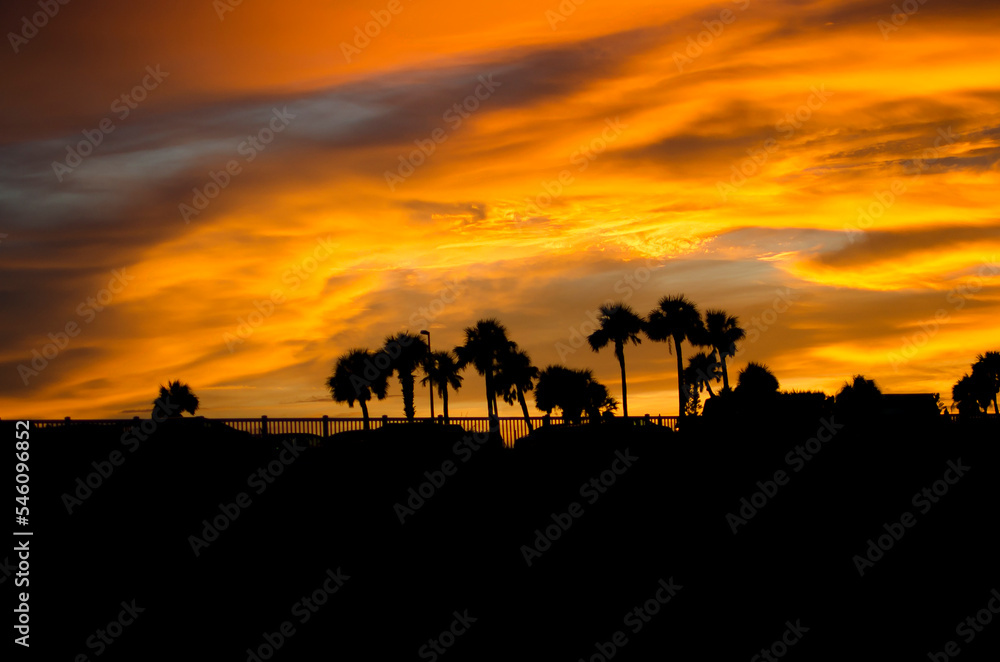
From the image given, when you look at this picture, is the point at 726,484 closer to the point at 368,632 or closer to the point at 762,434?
the point at 762,434

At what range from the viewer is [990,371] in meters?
94.2

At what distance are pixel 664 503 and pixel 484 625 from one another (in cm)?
1025

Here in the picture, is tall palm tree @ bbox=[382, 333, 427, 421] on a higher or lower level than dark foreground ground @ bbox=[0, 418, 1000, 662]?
higher

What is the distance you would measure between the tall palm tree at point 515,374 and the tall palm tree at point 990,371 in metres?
54.0

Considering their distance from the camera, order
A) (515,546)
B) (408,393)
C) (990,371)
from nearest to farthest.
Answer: (515,546)
(408,393)
(990,371)

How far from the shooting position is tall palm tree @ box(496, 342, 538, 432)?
72688 mm

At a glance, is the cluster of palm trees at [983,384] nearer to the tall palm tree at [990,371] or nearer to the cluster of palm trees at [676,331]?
the tall palm tree at [990,371]

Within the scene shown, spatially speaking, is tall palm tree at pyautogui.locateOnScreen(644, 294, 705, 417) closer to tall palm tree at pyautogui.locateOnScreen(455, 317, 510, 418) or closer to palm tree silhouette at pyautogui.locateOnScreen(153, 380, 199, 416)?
tall palm tree at pyautogui.locateOnScreen(455, 317, 510, 418)

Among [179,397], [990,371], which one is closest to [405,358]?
[179,397]

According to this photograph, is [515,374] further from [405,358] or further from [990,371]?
[990,371]

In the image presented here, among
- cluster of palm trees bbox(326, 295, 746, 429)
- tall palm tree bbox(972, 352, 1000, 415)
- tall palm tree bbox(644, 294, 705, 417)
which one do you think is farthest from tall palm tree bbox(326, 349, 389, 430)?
tall palm tree bbox(972, 352, 1000, 415)

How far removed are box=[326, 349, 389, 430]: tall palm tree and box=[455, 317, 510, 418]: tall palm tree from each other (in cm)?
739

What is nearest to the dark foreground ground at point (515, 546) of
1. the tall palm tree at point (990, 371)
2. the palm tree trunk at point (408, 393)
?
the palm tree trunk at point (408, 393)

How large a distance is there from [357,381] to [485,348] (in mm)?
11254
